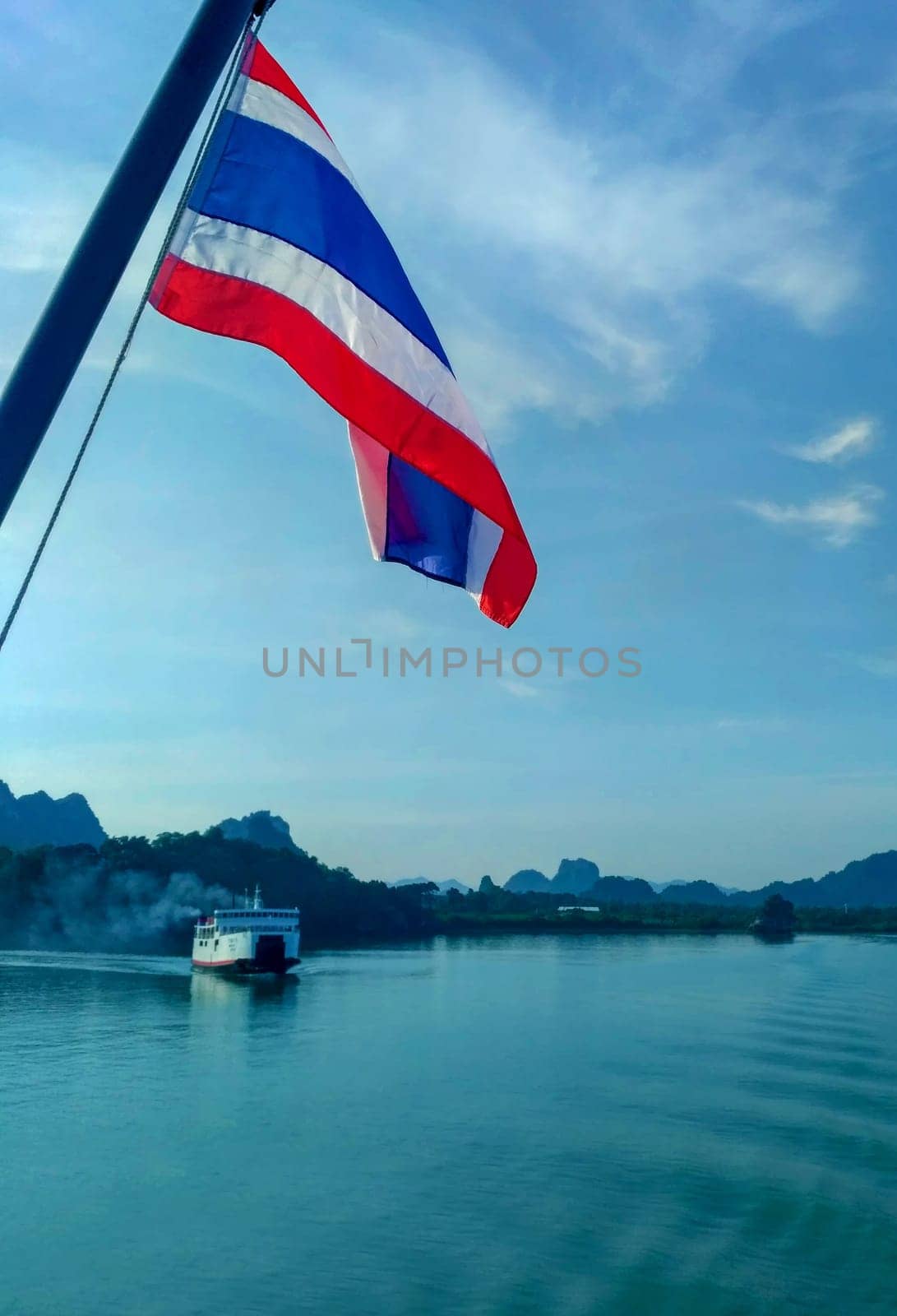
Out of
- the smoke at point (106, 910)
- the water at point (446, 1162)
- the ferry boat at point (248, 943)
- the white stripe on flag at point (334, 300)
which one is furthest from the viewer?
the smoke at point (106, 910)

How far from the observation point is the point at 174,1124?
55.7 feet

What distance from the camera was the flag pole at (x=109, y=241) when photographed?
72.3 inches

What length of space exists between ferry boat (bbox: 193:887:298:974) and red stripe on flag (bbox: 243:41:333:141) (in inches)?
1507

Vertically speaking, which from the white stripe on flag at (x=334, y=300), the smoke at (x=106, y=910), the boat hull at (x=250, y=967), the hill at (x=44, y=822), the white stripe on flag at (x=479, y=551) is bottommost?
the white stripe on flag at (x=479, y=551)

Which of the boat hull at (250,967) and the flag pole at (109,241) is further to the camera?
the boat hull at (250,967)

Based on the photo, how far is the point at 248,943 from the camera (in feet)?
129

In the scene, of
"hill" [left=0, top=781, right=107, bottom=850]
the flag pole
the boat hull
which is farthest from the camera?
"hill" [left=0, top=781, right=107, bottom=850]

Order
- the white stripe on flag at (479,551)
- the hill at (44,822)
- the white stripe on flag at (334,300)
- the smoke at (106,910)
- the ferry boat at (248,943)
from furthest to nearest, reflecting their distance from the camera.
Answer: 1. the hill at (44,822)
2. the smoke at (106,910)
3. the ferry boat at (248,943)
4. the white stripe on flag at (479,551)
5. the white stripe on flag at (334,300)

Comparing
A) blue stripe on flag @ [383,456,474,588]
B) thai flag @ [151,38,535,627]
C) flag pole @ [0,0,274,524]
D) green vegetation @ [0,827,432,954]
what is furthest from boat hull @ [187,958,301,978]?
flag pole @ [0,0,274,524]

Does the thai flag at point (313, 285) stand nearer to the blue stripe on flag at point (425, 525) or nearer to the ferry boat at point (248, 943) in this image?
the blue stripe on flag at point (425, 525)

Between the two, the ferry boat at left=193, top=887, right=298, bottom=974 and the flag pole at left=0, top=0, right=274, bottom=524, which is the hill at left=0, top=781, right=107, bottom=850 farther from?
the flag pole at left=0, top=0, right=274, bottom=524

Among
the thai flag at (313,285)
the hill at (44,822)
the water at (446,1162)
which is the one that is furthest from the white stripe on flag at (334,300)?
the hill at (44,822)

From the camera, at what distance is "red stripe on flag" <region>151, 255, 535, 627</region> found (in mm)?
2947

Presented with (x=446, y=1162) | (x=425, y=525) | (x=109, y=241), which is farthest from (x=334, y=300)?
(x=446, y=1162)
